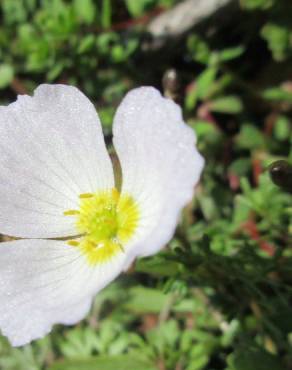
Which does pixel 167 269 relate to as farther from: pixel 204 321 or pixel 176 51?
pixel 176 51

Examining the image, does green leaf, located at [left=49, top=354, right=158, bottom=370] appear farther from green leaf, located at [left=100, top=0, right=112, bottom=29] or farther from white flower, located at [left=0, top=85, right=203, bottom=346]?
green leaf, located at [left=100, top=0, right=112, bottom=29]

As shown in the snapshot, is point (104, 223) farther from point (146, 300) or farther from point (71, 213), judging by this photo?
point (146, 300)

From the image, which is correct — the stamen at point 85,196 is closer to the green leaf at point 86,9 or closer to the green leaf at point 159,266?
the green leaf at point 159,266

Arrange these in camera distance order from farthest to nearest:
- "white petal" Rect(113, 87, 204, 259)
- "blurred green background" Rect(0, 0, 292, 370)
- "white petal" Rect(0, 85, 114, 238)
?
1. "blurred green background" Rect(0, 0, 292, 370)
2. "white petal" Rect(0, 85, 114, 238)
3. "white petal" Rect(113, 87, 204, 259)

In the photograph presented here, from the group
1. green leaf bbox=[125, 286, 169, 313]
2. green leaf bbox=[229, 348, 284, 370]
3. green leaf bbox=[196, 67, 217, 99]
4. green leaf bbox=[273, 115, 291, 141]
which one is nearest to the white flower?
green leaf bbox=[229, 348, 284, 370]

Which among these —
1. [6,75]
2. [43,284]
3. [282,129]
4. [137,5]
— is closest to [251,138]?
[282,129]
